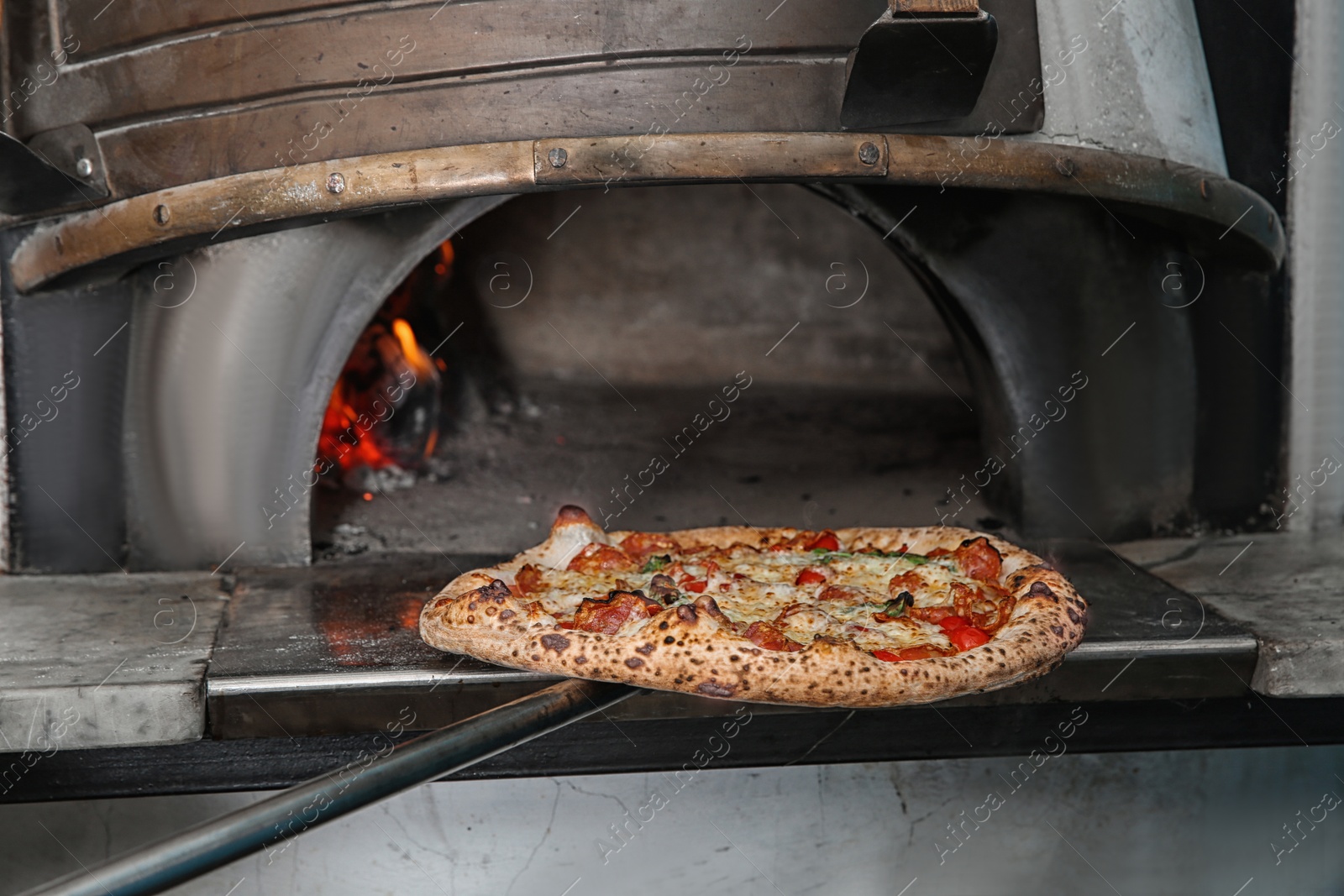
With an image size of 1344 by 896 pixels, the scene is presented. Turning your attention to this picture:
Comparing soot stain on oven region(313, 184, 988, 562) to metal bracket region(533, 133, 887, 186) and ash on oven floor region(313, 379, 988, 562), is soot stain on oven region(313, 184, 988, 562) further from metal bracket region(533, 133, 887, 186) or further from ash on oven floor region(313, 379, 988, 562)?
metal bracket region(533, 133, 887, 186)

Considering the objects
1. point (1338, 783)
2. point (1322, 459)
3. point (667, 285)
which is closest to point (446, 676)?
point (1338, 783)

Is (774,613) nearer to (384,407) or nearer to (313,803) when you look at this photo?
(313,803)

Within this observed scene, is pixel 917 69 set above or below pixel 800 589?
above

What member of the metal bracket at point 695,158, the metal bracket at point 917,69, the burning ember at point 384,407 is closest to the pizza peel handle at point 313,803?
the metal bracket at point 695,158

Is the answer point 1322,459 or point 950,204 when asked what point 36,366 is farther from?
point 1322,459

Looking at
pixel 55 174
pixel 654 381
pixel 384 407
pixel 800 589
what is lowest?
pixel 800 589

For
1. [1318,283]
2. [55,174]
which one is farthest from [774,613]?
[1318,283]

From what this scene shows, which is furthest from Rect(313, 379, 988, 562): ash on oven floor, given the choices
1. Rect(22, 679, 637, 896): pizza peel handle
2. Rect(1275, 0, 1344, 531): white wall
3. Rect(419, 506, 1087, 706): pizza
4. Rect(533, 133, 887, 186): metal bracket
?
Rect(22, 679, 637, 896): pizza peel handle

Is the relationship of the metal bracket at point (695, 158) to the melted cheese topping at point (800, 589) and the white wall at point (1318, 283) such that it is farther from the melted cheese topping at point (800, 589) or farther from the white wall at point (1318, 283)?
the white wall at point (1318, 283)
